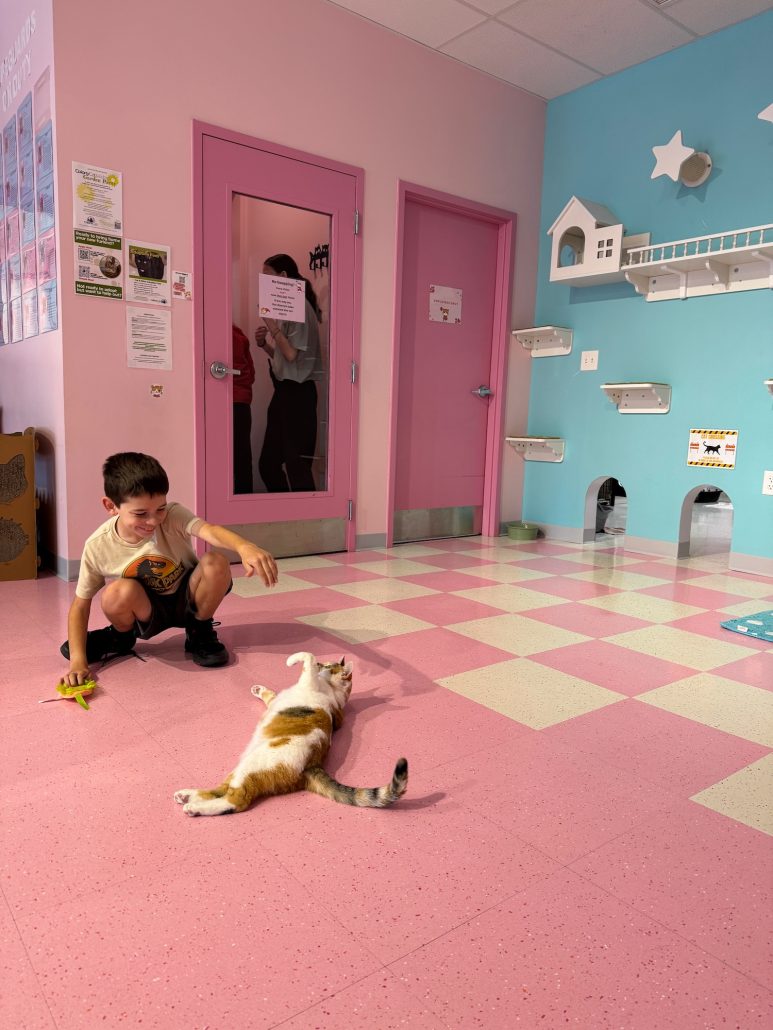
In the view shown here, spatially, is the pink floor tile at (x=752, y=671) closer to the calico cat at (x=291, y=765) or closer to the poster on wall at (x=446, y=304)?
the calico cat at (x=291, y=765)

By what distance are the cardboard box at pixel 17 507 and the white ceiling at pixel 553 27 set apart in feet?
8.70

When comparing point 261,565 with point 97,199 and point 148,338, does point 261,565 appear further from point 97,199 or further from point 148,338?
point 97,199

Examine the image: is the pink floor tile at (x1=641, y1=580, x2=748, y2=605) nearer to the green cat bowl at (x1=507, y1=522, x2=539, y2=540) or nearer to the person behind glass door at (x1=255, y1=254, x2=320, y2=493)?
the green cat bowl at (x1=507, y1=522, x2=539, y2=540)

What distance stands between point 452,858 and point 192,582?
1185 mm

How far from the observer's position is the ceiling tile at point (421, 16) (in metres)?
3.46

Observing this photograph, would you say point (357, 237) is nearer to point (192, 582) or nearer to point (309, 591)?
point (309, 591)

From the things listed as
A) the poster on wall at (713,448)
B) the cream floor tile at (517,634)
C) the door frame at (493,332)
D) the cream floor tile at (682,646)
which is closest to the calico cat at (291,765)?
the cream floor tile at (517,634)

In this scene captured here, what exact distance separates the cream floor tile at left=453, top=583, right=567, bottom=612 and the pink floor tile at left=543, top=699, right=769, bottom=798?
1.04 m

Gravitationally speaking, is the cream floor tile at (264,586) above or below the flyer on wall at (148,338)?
below

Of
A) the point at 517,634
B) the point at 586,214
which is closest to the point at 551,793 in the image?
the point at 517,634

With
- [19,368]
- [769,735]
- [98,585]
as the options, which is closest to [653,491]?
[769,735]

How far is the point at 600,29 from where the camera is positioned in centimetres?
365

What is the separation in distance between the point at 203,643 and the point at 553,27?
3609mm

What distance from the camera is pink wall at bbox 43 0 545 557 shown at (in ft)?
9.57
